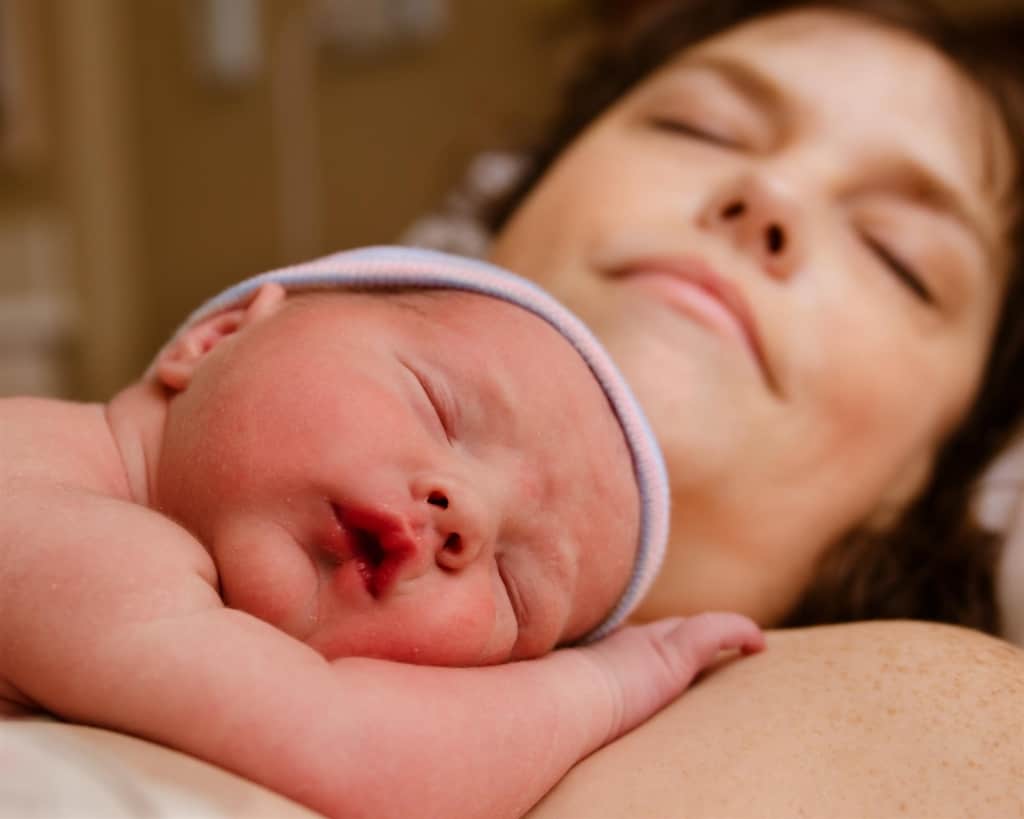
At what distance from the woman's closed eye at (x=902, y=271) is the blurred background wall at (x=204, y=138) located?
1575 millimetres

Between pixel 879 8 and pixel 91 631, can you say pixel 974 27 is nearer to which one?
pixel 879 8

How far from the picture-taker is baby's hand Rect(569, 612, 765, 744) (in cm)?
74

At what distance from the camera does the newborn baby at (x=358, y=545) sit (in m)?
0.53

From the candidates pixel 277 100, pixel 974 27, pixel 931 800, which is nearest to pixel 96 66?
pixel 277 100

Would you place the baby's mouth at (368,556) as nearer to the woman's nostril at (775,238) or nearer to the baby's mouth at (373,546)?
the baby's mouth at (373,546)

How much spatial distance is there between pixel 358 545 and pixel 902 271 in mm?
780

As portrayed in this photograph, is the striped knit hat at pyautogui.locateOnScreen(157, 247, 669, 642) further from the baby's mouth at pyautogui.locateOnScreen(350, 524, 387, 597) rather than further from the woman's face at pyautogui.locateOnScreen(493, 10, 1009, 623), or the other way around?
the baby's mouth at pyautogui.locateOnScreen(350, 524, 387, 597)

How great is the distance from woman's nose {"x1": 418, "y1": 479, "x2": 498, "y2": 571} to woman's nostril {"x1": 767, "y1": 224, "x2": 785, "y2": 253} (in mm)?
539

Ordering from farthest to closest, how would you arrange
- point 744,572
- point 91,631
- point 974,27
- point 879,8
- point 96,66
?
point 96,66 → point 974,27 → point 879,8 → point 744,572 → point 91,631

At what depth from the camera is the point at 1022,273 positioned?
1283mm

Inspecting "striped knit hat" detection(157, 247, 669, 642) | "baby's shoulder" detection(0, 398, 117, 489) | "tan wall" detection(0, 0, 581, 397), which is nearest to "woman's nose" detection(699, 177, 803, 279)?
"striped knit hat" detection(157, 247, 669, 642)

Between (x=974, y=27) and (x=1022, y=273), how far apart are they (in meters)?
0.68

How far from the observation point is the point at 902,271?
3.82ft

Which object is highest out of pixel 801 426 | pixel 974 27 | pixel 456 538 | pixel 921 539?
pixel 974 27
